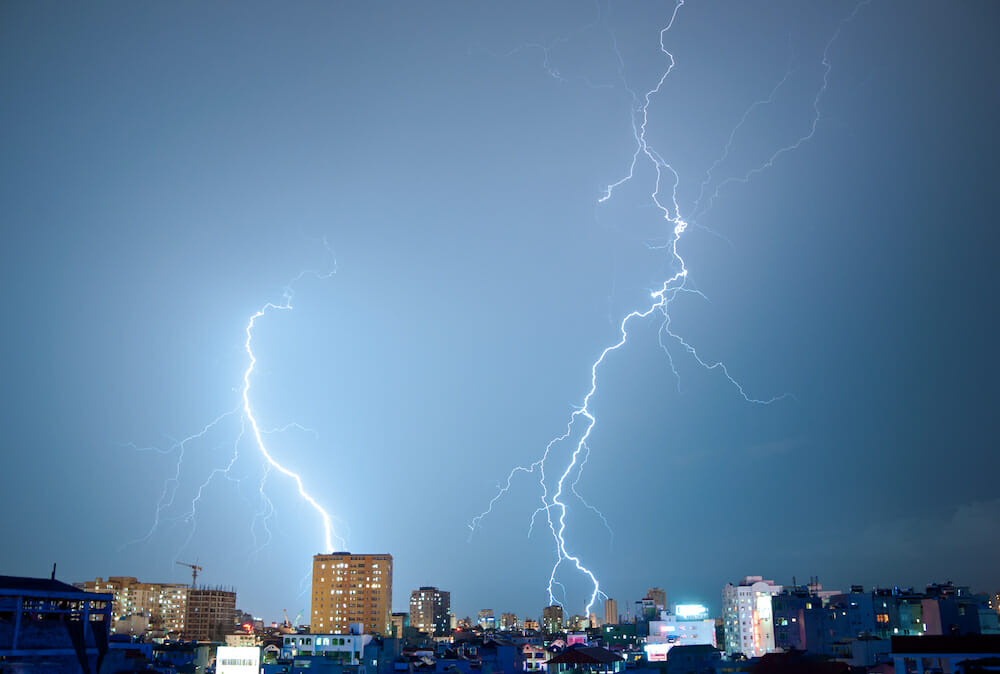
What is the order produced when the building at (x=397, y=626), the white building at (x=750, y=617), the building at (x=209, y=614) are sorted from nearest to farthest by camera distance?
the white building at (x=750, y=617), the building at (x=397, y=626), the building at (x=209, y=614)

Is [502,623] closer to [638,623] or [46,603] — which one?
[638,623]

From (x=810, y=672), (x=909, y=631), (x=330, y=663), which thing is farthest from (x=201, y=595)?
(x=810, y=672)

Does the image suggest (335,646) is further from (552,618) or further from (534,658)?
(552,618)

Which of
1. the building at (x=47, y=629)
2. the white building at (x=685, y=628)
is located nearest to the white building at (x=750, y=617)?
the white building at (x=685, y=628)

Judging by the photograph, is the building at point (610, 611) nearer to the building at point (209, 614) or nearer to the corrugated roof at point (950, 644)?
the building at point (209, 614)

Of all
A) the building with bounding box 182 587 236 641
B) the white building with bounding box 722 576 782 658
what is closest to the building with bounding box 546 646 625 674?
the white building with bounding box 722 576 782 658
